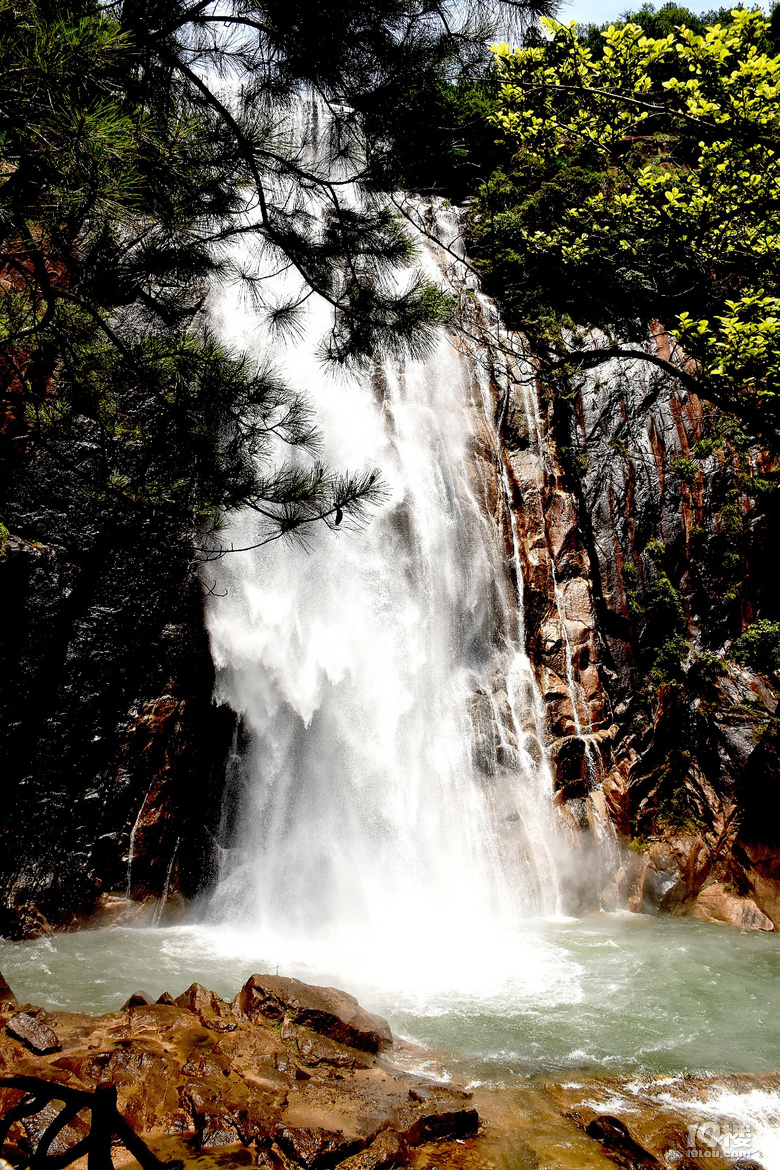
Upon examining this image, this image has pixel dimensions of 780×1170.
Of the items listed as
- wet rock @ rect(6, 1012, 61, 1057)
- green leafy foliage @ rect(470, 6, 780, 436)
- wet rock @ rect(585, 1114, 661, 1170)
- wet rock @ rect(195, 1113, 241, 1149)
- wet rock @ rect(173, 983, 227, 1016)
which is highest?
green leafy foliage @ rect(470, 6, 780, 436)

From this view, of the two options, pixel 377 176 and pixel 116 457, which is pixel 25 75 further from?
pixel 116 457

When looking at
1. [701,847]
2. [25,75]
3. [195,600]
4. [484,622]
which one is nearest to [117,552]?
[195,600]

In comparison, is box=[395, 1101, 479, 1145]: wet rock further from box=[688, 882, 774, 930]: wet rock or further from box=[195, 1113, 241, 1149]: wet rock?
box=[688, 882, 774, 930]: wet rock

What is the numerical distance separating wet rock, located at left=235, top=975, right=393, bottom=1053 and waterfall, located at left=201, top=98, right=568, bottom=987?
2365 millimetres

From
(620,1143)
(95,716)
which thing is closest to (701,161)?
(620,1143)

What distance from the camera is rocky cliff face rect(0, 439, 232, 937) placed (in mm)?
7434

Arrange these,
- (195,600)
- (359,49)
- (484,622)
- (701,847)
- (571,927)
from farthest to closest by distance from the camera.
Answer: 1. (484,622)
2. (701,847)
3. (195,600)
4. (571,927)
5. (359,49)

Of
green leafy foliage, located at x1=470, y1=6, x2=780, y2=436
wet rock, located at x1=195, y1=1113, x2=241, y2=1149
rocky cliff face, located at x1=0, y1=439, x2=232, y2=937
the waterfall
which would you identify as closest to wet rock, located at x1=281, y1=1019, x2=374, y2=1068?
wet rock, located at x1=195, y1=1113, x2=241, y2=1149

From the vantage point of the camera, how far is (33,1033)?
366 cm

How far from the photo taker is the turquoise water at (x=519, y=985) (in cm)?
489

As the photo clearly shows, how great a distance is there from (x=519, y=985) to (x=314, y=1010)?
8.31 ft

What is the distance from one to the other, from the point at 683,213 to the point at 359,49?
3520 millimetres

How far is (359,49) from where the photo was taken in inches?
137

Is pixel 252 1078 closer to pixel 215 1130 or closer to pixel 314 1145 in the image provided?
pixel 215 1130
